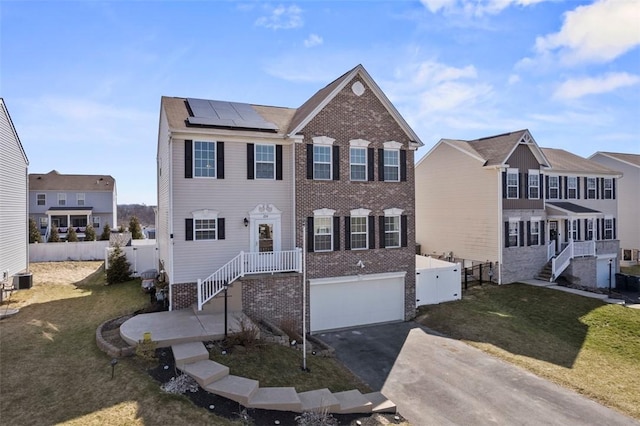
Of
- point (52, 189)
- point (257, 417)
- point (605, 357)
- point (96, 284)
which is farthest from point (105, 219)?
point (605, 357)

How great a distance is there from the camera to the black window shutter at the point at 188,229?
15.1 metres

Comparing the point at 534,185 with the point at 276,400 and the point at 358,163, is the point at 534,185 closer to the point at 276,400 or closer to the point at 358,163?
the point at 358,163

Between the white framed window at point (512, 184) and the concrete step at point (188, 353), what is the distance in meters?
20.7

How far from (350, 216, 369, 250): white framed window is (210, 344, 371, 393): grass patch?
6.23 metres

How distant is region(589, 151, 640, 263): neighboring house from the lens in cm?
3525

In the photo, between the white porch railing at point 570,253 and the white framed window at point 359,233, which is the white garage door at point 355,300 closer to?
the white framed window at point 359,233

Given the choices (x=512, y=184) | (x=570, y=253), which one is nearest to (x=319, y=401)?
(x=512, y=184)

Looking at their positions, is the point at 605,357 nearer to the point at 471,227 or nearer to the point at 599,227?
the point at 471,227

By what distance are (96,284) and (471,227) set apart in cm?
2339

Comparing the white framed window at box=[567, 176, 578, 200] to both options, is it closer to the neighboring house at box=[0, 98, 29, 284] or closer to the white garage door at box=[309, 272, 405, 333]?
the white garage door at box=[309, 272, 405, 333]

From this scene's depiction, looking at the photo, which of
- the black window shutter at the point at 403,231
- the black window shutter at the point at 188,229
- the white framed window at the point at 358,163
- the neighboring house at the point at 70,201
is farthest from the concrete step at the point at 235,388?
the neighboring house at the point at 70,201

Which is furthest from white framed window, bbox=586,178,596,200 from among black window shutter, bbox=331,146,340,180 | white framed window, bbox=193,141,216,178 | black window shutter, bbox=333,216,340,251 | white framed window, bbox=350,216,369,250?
white framed window, bbox=193,141,216,178

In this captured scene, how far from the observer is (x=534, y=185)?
25391 mm

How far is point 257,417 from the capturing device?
28.1ft
